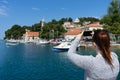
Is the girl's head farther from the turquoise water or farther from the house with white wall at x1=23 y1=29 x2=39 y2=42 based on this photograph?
the house with white wall at x1=23 y1=29 x2=39 y2=42

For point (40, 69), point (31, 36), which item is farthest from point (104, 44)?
point (31, 36)

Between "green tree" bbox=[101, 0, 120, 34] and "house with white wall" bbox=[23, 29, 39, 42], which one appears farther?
"house with white wall" bbox=[23, 29, 39, 42]

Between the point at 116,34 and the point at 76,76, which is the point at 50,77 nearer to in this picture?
the point at 76,76

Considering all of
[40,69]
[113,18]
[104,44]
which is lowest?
[40,69]

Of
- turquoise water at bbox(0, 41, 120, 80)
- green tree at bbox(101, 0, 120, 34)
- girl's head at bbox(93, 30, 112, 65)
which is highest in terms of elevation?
green tree at bbox(101, 0, 120, 34)

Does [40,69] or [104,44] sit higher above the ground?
[104,44]

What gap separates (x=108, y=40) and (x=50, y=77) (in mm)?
22465

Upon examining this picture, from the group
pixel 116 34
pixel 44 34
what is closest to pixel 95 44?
pixel 116 34

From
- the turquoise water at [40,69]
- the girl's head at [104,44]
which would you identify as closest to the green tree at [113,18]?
the turquoise water at [40,69]

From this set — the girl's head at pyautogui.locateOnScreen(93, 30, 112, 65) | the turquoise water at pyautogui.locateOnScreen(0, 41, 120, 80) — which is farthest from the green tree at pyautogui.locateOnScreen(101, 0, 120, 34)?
the girl's head at pyautogui.locateOnScreen(93, 30, 112, 65)

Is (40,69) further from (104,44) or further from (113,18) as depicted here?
(113,18)

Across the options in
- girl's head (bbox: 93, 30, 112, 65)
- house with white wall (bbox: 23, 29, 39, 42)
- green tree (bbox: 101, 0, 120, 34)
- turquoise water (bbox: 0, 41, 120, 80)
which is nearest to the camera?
girl's head (bbox: 93, 30, 112, 65)

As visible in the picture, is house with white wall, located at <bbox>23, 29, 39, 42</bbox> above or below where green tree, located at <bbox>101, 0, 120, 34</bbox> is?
below

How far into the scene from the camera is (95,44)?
3309 millimetres
